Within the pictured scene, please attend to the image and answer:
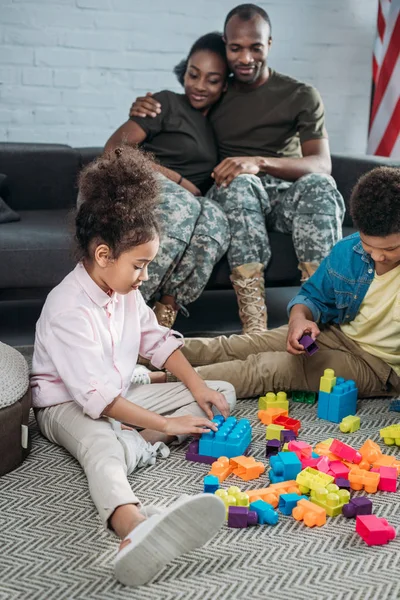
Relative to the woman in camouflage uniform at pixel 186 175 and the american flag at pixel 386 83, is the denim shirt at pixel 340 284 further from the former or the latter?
the american flag at pixel 386 83

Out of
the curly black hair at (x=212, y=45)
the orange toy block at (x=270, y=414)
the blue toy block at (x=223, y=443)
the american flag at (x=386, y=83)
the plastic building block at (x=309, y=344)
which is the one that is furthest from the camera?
the american flag at (x=386, y=83)

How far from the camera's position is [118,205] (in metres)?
1.64

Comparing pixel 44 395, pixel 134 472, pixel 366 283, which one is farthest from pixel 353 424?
pixel 44 395

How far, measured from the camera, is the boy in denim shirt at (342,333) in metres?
2.06

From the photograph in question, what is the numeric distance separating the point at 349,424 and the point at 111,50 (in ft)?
7.55

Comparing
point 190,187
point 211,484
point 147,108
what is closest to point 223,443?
point 211,484

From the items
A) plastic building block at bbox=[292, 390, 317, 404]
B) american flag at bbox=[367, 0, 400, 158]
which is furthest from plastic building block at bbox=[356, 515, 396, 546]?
american flag at bbox=[367, 0, 400, 158]

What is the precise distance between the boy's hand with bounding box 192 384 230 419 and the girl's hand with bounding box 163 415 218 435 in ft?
0.40

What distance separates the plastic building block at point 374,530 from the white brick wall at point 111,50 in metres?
2.60

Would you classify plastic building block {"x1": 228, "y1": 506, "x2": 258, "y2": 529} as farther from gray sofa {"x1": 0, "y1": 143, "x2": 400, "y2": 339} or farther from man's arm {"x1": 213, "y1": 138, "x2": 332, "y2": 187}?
man's arm {"x1": 213, "y1": 138, "x2": 332, "y2": 187}

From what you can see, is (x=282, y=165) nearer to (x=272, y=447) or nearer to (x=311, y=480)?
(x=272, y=447)

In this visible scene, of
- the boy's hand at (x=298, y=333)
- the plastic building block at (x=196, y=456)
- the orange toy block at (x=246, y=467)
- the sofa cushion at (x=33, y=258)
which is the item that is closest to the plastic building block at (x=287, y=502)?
the orange toy block at (x=246, y=467)

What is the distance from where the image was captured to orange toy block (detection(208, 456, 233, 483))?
1.64m

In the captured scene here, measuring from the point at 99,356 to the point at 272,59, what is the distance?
2.60 m
